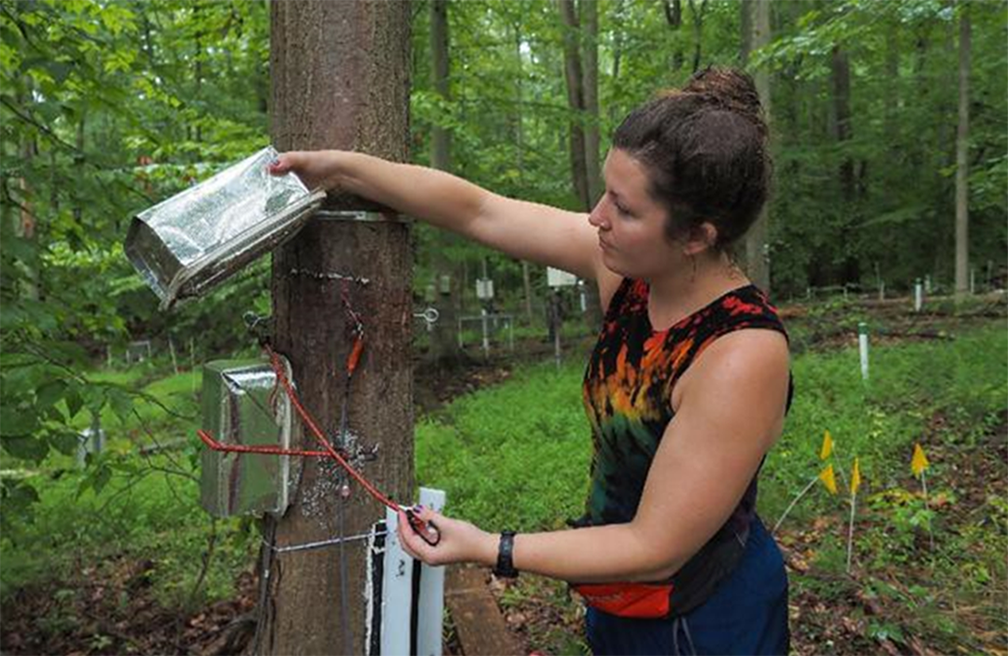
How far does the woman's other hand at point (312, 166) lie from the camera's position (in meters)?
1.60

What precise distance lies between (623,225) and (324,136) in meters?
0.72

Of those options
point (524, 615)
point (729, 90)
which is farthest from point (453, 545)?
point (524, 615)

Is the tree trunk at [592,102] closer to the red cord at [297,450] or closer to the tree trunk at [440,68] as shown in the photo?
the tree trunk at [440,68]

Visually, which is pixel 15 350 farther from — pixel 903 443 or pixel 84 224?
pixel 903 443

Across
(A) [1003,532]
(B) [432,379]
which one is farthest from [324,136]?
(B) [432,379]

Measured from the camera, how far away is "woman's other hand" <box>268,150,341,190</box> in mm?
1600

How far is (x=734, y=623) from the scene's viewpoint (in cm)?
156

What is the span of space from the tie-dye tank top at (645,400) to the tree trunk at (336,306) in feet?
1.56

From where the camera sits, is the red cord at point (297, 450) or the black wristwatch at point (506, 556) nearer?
the black wristwatch at point (506, 556)

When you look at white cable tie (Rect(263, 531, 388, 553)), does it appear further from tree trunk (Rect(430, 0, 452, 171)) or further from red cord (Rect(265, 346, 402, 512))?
tree trunk (Rect(430, 0, 452, 171))

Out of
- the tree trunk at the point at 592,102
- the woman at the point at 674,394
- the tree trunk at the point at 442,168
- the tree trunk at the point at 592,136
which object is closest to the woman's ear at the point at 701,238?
the woman at the point at 674,394

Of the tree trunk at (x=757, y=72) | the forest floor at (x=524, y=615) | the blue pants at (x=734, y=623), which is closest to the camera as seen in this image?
the blue pants at (x=734, y=623)

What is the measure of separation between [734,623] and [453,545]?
2.01 ft

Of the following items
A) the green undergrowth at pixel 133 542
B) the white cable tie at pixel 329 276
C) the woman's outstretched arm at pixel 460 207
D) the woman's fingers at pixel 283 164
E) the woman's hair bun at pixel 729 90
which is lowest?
the green undergrowth at pixel 133 542
